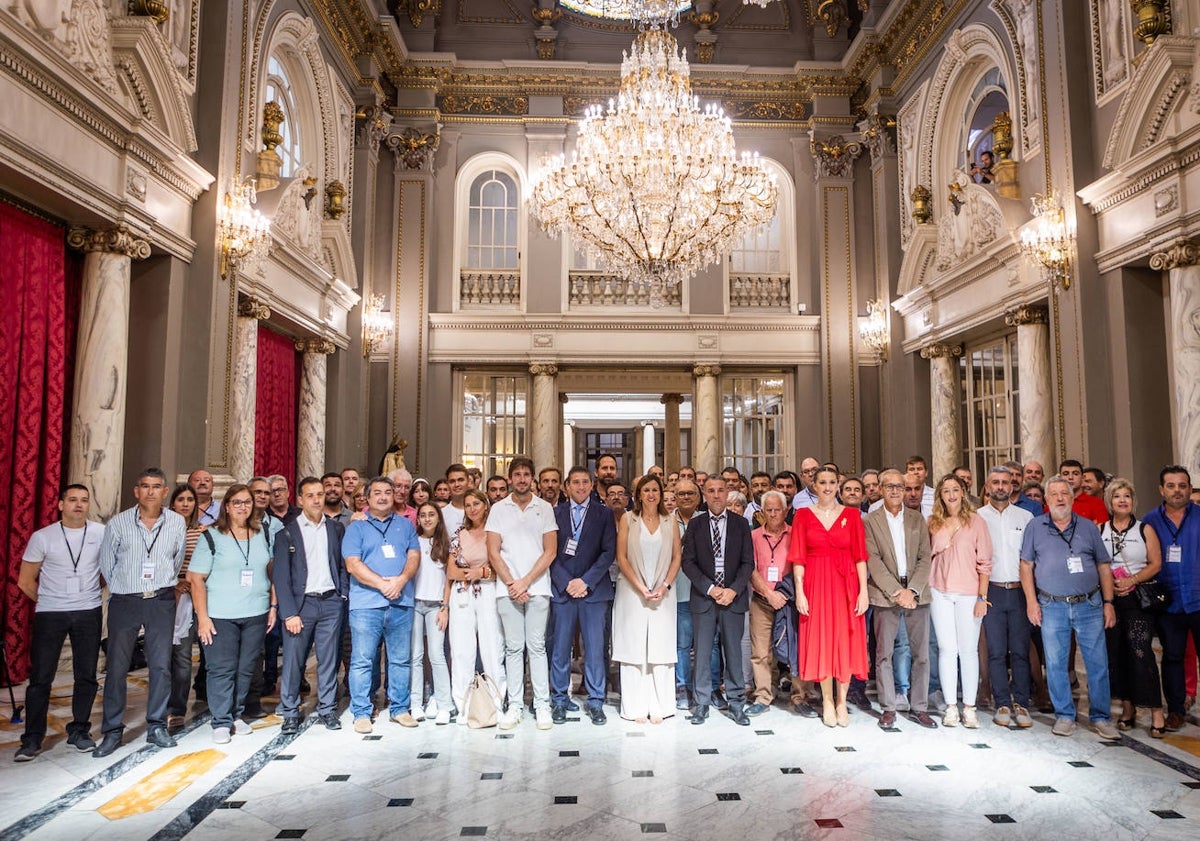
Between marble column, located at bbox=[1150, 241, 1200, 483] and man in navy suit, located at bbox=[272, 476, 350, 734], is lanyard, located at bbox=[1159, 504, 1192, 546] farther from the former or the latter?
man in navy suit, located at bbox=[272, 476, 350, 734]

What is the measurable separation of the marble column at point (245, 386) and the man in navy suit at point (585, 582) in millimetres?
3844

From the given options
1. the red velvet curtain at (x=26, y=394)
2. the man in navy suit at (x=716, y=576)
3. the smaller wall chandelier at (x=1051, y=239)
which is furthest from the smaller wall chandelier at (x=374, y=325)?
the smaller wall chandelier at (x=1051, y=239)

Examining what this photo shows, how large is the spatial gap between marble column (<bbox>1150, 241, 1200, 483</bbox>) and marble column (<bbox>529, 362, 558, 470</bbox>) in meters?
7.66

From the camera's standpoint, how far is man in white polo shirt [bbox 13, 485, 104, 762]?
162 inches

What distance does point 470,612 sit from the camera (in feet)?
16.4

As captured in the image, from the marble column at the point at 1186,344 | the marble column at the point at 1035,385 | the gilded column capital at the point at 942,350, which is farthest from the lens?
the gilded column capital at the point at 942,350

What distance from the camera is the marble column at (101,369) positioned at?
5801mm

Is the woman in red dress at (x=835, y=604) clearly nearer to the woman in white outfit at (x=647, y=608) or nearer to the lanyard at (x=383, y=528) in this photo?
the woman in white outfit at (x=647, y=608)

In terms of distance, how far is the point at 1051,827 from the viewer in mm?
3426

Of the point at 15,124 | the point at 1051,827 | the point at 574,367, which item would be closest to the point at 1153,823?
the point at 1051,827

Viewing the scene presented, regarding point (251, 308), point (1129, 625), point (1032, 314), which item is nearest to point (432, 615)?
point (1129, 625)

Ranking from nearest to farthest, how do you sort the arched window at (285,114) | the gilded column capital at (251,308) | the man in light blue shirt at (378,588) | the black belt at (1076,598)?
the black belt at (1076,598) < the man in light blue shirt at (378,588) < the gilded column capital at (251,308) < the arched window at (285,114)

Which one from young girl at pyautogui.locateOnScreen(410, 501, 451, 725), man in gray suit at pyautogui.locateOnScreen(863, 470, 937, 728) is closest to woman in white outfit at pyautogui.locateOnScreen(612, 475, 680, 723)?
young girl at pyautogui.locateOnScreen(410, 501, 451, 725)

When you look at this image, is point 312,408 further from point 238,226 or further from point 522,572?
point 522,572
